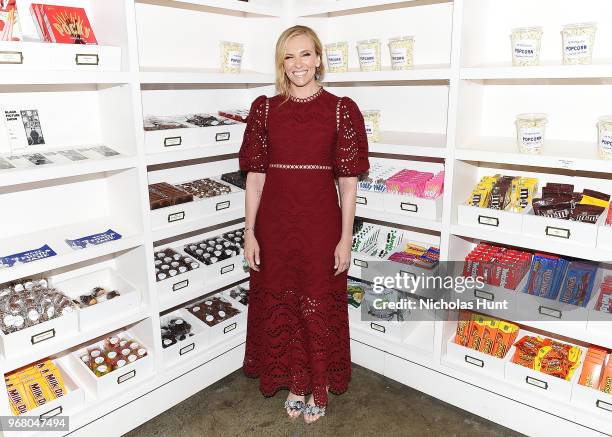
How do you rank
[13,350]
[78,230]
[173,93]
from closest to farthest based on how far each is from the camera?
[13,350] < [78,230] < [173,93]

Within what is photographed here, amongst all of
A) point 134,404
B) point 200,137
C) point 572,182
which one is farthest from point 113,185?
point 572,182

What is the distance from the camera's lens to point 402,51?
2434 millimetres

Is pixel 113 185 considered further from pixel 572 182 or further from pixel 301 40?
pixel 572 182

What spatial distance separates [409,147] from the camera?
97.4 inches

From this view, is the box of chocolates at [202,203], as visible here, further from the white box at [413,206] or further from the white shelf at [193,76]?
the white box at [413,206]

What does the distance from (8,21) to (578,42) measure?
213 centimetres

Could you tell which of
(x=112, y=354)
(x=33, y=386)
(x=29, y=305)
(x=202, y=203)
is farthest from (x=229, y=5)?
(x=33, y=386)

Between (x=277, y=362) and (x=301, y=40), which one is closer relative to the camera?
(x=301, y=40)

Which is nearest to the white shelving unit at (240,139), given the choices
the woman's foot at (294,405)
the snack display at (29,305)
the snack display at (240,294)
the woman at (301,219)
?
the snack display at (29,305)

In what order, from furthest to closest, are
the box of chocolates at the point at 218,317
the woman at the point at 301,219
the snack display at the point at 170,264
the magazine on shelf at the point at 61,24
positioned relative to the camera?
1. the box of chocolates at the point at 218,317
2. the snack display at the point at 170,264
3. the woman at the point at 301,219
4. the magazine on shelf at the point at 61,24

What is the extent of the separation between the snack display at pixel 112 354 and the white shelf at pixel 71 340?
0.18 meters

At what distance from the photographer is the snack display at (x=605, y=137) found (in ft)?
6.38

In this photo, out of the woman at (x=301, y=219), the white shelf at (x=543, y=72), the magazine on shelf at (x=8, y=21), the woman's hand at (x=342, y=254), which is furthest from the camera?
the woman's hand at (x=342, y=254)

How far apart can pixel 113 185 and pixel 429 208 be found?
1556 millimetres
